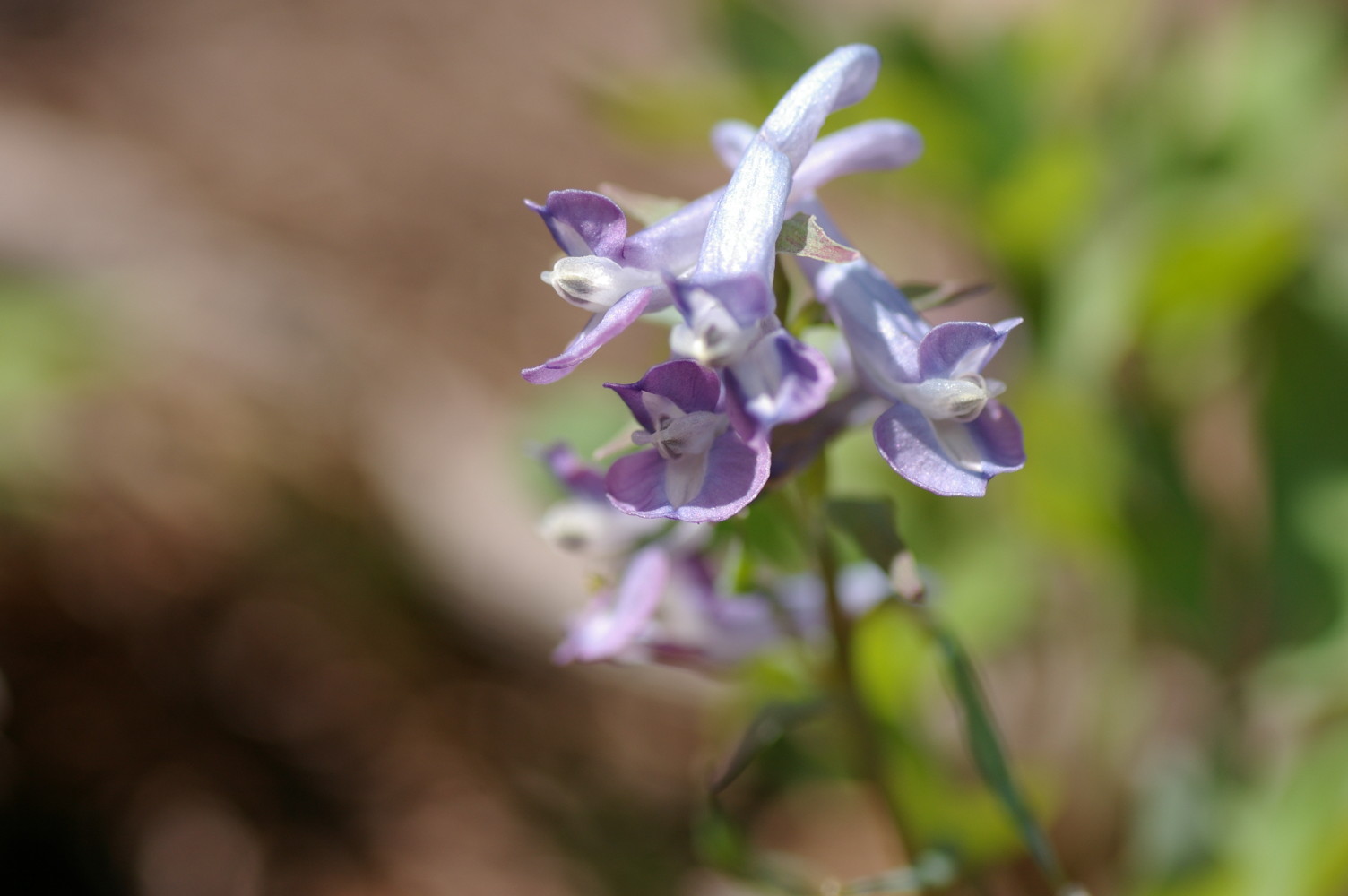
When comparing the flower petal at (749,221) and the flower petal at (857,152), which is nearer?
the flower petal at (749,221)

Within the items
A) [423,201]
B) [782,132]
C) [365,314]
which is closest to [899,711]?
[782,132]

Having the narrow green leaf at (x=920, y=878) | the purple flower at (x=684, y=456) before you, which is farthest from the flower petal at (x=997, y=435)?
the narrow green leaf at (x=920, y=878)

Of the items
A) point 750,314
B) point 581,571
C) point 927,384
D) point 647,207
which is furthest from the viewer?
point 581,571

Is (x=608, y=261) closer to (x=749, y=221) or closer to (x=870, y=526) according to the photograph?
(x=749, y=221)

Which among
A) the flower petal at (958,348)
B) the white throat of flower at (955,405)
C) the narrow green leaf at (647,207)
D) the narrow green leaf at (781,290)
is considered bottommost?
the white throat of flower at (955,405)

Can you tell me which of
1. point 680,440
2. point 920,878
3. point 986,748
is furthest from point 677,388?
point 920,878

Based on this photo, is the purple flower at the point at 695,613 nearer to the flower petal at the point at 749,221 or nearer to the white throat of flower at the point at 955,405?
the white throat of flower at the point at 955,405

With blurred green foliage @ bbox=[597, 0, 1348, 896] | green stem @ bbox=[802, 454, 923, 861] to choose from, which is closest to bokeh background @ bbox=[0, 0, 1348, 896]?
blurred green foliage @ bbox=[597, 0, 1348, 896]

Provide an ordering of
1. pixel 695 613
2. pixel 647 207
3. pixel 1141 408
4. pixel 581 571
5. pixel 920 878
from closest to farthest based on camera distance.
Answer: pixel 647 207
pixel 920 878
pixel 695 613
pixel 1141 408
pixel 581 571
